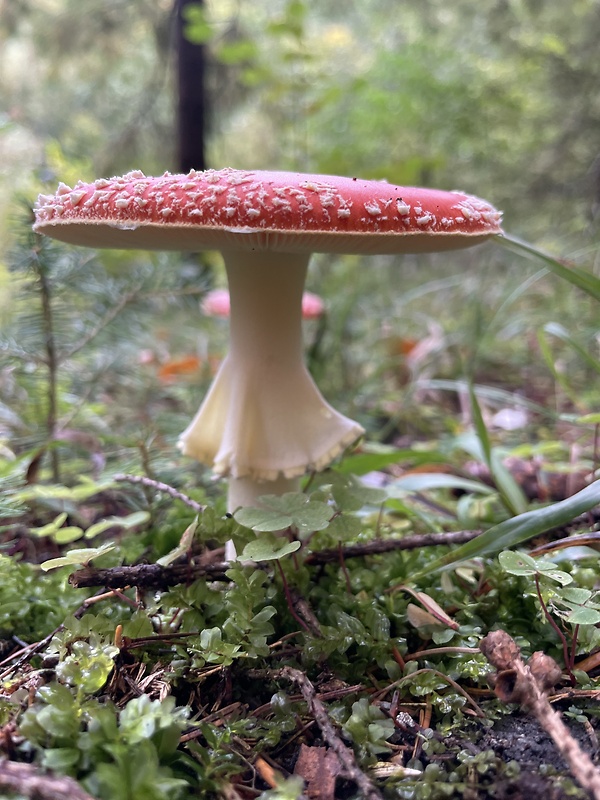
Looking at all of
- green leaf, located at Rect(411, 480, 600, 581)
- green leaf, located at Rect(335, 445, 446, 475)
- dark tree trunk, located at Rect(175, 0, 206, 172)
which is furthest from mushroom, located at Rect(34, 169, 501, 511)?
dark tree trunk, located at Rect(175, 0, 206, 172)

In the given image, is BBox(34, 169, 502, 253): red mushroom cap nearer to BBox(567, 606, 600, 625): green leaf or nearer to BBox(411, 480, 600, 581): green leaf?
BBox(411, 480, 600, 581): green leaf

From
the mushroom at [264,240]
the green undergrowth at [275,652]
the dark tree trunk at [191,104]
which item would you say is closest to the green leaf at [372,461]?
the mushroom at [264,240]

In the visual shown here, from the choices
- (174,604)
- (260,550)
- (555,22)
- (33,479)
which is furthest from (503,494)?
(555,22)

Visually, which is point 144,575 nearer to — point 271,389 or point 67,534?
point 67,534

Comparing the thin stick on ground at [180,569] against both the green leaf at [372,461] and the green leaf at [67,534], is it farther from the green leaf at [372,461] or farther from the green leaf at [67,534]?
the green leaf at [372,461]

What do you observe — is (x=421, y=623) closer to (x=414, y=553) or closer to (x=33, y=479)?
(x=414, y=553)

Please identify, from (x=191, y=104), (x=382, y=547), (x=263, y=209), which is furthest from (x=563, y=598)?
(x=191, y=104)

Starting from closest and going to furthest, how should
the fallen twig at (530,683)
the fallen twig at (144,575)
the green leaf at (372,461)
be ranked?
1. the fallen twig at (530,683)
2. the fallen twig at (144,575)
3. the green leaf at (372,461)
